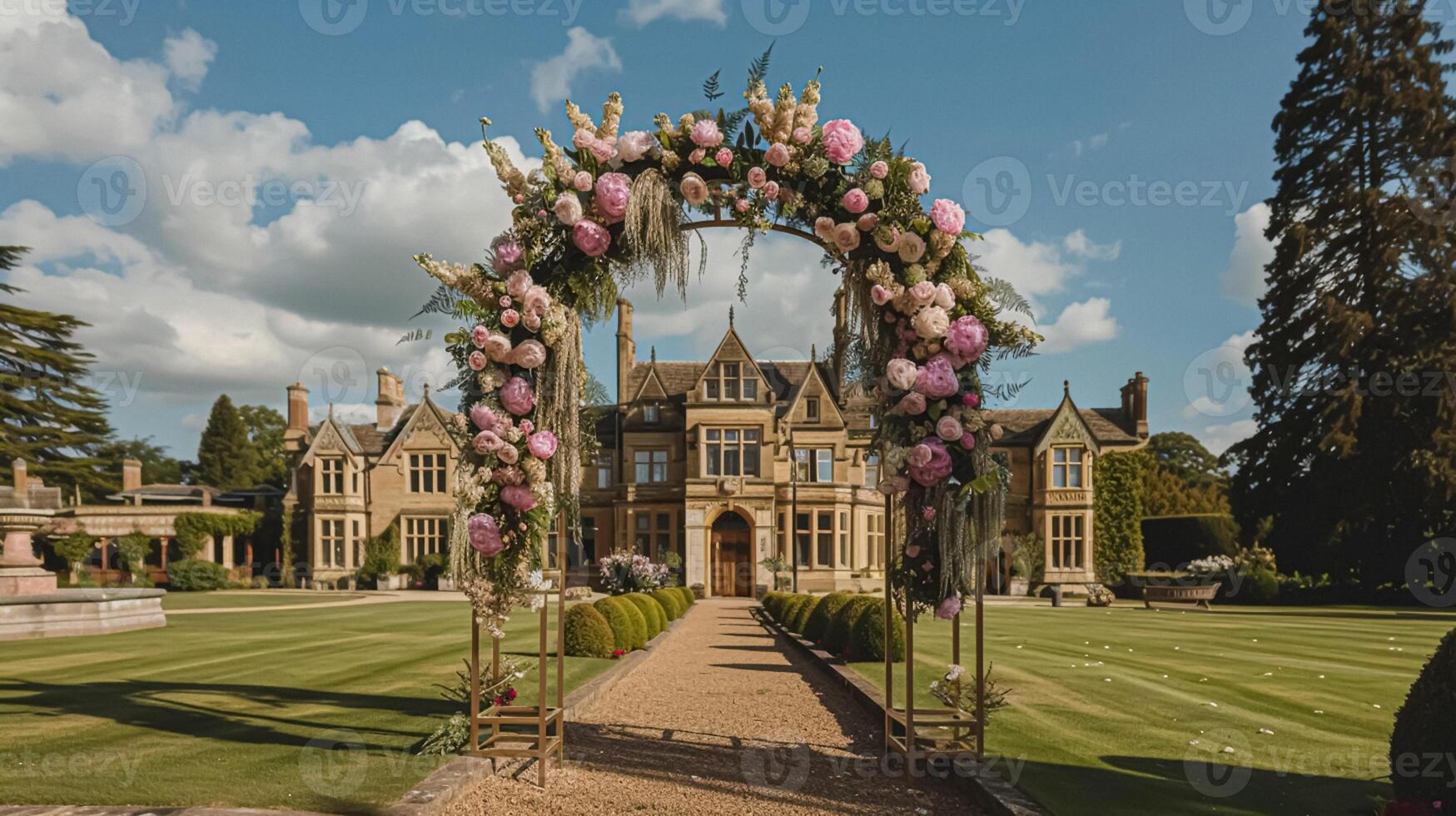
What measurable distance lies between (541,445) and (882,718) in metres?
4.42

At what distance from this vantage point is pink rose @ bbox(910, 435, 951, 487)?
643 centimetres

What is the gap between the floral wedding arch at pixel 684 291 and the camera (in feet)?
21.4

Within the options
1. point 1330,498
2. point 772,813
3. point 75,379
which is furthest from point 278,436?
point 772,813

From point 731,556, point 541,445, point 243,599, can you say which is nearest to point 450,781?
point 541,445

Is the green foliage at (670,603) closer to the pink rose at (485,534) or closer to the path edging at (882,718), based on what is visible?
the path edging at (882,718)

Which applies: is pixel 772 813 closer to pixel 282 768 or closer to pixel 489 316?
pixel 282 768

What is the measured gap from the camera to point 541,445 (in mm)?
6531

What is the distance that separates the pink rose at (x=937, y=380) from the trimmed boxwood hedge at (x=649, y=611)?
31.9 feet

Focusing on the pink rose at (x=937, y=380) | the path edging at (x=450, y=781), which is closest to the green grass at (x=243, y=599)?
the path edging at (x=450, y=781)

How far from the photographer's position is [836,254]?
7117 mm

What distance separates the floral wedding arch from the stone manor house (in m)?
23.6

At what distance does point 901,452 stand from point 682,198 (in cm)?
266

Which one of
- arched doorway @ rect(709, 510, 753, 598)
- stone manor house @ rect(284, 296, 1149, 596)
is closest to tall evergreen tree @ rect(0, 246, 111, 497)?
stone manor house @ rect(284, 296, 1149, 596)

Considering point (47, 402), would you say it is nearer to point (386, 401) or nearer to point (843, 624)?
point (386, 401)
